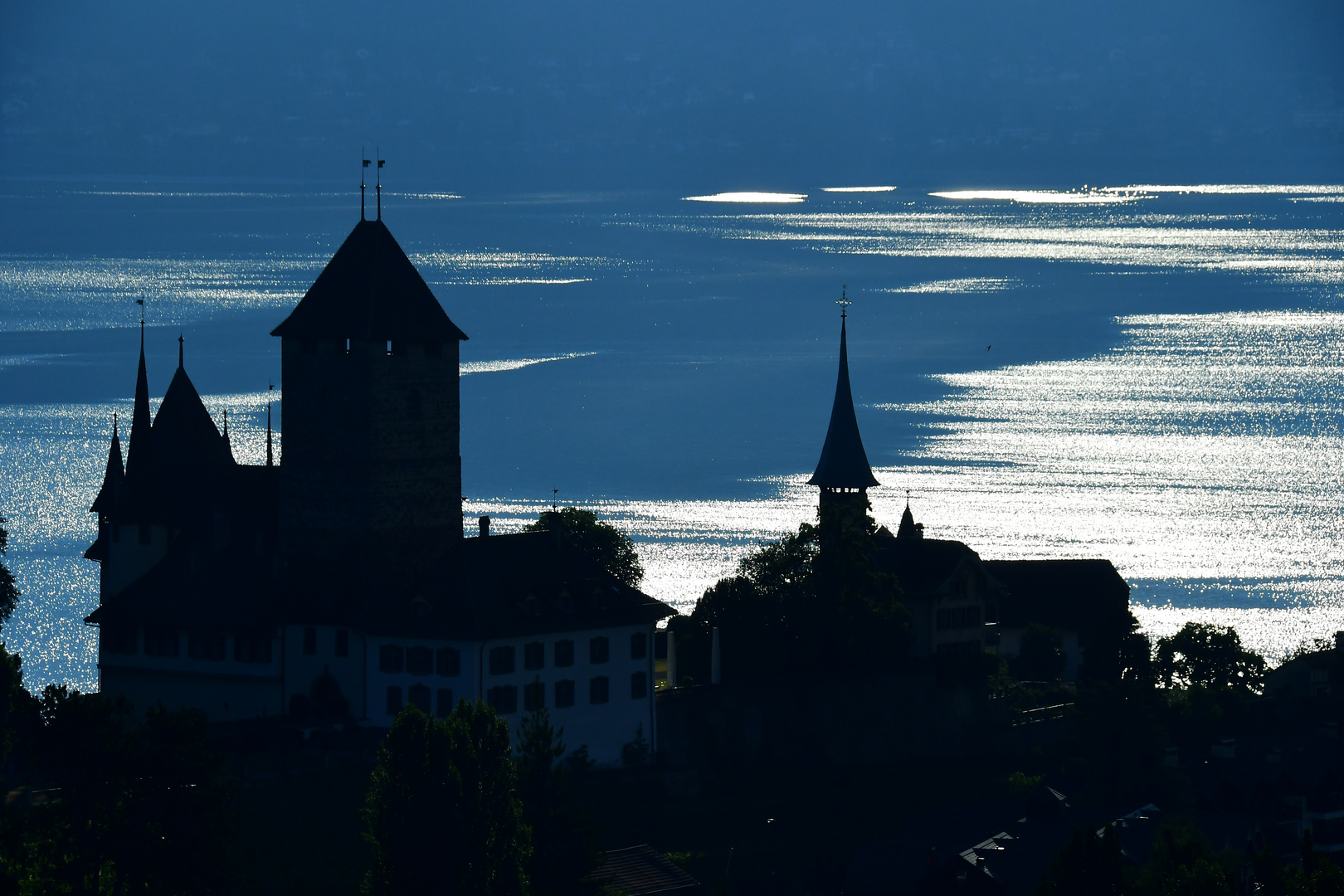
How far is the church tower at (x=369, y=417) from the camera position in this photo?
71500 mm

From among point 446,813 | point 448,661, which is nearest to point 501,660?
point 448,661

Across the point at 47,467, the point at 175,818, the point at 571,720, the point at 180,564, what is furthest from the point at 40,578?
the point at 175,818

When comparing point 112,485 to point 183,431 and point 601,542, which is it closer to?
point 183,431

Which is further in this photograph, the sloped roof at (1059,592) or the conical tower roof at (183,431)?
the sloped roof at (1059,592)

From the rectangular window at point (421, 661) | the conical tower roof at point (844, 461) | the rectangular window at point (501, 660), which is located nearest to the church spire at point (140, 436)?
the rectangular window at point (421, 661)

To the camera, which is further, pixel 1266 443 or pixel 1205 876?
pixel 1266 443

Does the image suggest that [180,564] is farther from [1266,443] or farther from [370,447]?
[1266,443]

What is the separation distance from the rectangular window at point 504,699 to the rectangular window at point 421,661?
161cm

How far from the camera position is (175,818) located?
50.6 meters

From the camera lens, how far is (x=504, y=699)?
6712 centimetres

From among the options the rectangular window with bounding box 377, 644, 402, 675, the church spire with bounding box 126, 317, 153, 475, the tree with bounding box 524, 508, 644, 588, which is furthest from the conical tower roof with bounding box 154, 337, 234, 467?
the tree with bounding box 524, 508, 644, 588

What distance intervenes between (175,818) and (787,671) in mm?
29062

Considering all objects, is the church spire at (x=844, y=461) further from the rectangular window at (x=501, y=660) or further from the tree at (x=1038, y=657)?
the rectangular window at (x=501, y=660)

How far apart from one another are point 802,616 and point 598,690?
32.4 feet
